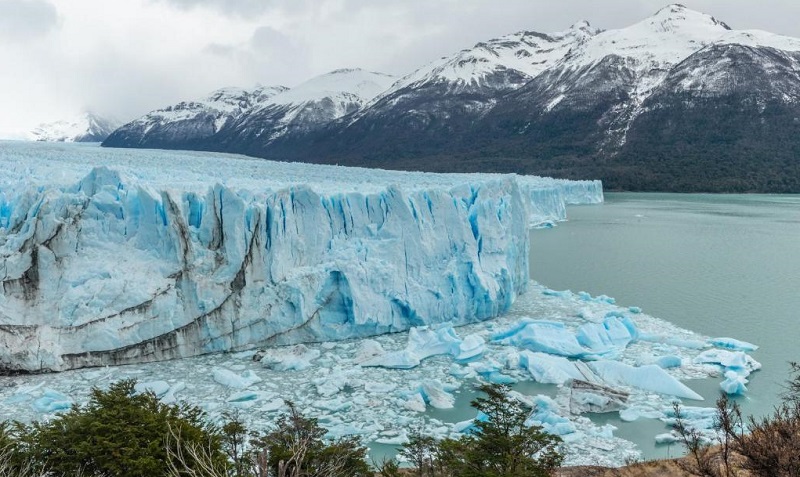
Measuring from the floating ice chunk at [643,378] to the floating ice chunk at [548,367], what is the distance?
1.14 ft

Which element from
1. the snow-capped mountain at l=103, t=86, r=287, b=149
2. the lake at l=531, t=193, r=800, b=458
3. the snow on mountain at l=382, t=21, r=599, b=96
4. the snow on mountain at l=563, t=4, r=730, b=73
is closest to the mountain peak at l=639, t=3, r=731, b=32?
the snow on mountain at l=563, t=4, r=730, b=73

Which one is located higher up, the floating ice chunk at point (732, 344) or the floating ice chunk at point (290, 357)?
the floating ice chunk at point (290, 357)

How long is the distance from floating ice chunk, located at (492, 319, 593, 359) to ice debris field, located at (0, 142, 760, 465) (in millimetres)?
31

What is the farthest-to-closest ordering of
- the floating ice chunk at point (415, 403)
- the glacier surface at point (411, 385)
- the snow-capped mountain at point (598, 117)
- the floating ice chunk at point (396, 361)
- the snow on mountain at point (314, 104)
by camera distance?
1. the snow on mountain at point (314, 104)
2. the snow-capped mountain at point (598, 117)
3. the floating ice chunk at point (396, 361)
4. the floating ice chunk at point (415, 403)
5. the glacier surface at point (411, 385)

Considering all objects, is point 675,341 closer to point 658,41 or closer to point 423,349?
point 423,349

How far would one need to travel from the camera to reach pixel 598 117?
183 feet

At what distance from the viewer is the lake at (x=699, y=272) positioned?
26.4 ft

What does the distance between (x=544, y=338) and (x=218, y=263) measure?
496 centimetres

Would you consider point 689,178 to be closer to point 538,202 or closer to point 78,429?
point 538,202

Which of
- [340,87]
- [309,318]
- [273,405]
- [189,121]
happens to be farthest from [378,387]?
[340,87]

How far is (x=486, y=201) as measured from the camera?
10.8 meters

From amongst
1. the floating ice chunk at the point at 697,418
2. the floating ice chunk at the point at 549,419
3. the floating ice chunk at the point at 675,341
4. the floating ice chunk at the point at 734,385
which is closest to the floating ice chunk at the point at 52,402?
the floating ice chunk at the point at 549,419

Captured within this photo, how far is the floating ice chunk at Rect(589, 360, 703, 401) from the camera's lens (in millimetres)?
6820

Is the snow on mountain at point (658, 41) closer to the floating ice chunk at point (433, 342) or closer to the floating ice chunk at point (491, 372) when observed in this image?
the floating ice chunk at point (433, 342)
